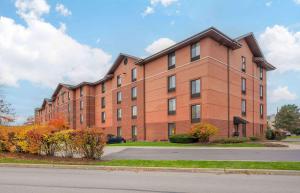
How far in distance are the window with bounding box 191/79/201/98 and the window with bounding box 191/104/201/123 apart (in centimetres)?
111

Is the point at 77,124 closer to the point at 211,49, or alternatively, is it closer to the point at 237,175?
the point at 211,49

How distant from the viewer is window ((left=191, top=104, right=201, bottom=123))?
32.2m

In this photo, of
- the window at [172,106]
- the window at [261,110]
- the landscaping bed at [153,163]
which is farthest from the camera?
the window at [261,110]

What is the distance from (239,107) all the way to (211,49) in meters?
8.30

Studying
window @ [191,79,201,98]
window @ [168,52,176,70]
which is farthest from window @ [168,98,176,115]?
window @ [168,52,176,70]

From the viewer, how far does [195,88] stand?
32.9 m

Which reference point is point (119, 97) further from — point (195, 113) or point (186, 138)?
point (186, 138)

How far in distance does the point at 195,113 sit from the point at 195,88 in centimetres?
250

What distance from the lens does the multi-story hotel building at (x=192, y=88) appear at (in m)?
32.2

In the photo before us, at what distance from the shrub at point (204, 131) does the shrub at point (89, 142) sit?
1497cm

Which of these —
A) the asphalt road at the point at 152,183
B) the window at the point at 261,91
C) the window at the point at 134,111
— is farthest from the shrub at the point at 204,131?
the asphalt road at the point at 152,183

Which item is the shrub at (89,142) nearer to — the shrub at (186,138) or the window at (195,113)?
the shrub at (186,138)

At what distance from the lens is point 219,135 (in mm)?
32250

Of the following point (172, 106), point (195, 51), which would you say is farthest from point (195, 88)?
point (172, 106)
